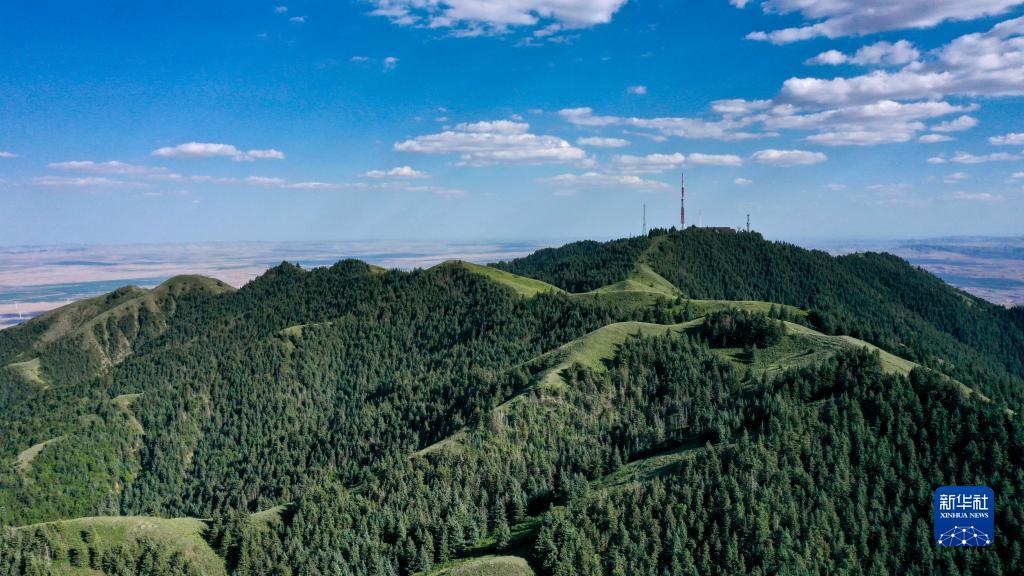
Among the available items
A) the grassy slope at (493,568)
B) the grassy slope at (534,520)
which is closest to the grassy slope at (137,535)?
the grassy slope at (534,520)

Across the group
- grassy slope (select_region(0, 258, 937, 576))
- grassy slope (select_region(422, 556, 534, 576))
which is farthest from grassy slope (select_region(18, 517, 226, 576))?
grassy slope (select_region(422, 556, 534, 576))

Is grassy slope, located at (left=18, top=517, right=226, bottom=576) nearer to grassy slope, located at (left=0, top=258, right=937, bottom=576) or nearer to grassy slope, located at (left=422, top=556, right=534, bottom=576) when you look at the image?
grassy slope, located at (left=0, top=258, right=937, bottom=576)

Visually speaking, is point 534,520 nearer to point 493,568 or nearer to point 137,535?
point 493,568

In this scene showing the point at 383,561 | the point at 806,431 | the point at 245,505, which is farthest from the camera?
the point at 245,505

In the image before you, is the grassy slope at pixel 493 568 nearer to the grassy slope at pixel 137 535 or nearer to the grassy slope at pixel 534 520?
the grassy slope at pixel 534 520

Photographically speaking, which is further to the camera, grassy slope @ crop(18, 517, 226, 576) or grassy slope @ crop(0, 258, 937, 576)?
grassy slope @ crop(18, 517, 226, 576)

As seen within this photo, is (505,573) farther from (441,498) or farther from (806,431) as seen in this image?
(806,431)

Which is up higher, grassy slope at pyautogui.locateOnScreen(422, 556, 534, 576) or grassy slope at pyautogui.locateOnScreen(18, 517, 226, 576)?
grassy slope at pyautogui.locateOnScreen(422, 556, 534, 576)

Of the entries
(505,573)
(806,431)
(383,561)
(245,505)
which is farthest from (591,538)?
(245,505)

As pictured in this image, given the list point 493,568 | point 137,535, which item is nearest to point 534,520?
point 493,568
